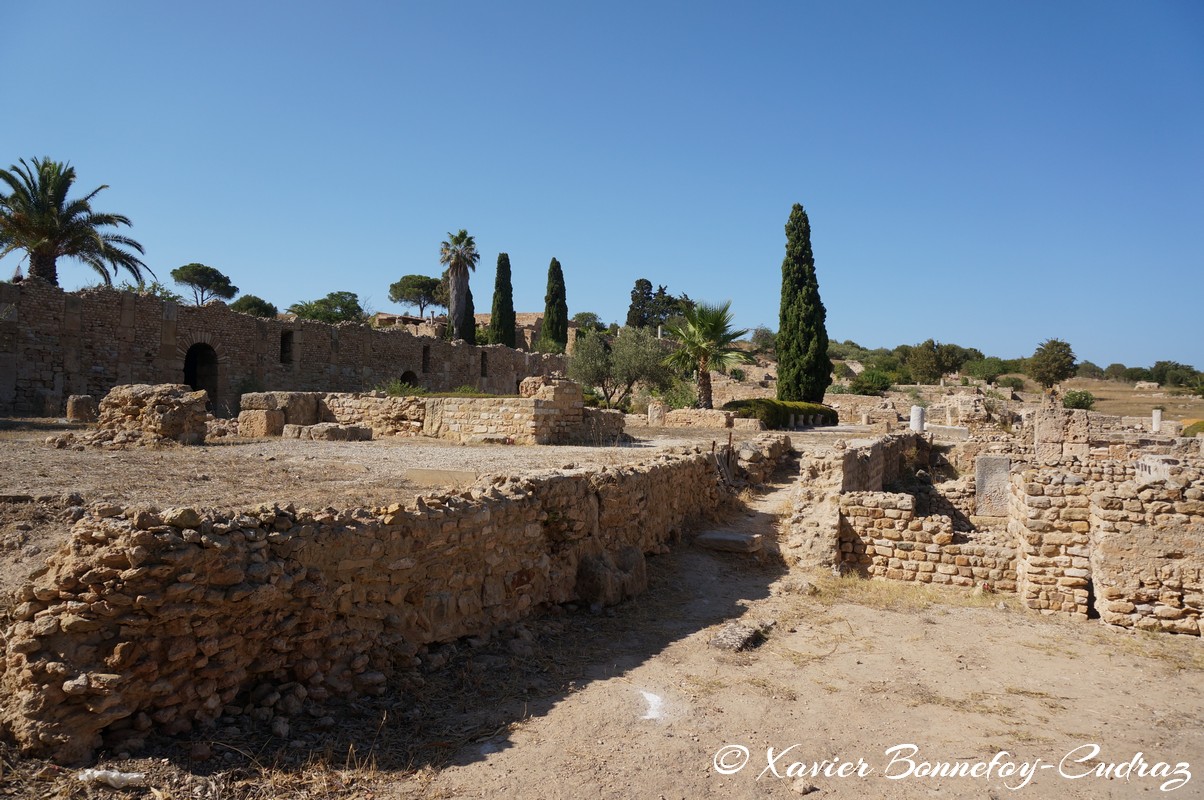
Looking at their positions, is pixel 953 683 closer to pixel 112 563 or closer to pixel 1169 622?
pixel 1169 622

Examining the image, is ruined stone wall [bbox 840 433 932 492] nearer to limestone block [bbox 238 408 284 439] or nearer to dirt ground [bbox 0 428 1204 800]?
dirt ground [bbox 0 428 1204 800]

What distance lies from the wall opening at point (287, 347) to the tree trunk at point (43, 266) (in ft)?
20.8

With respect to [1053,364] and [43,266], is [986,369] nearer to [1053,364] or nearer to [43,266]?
[1053,364]

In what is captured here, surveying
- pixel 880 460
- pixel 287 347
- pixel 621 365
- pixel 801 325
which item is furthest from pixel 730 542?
pixel 801 325

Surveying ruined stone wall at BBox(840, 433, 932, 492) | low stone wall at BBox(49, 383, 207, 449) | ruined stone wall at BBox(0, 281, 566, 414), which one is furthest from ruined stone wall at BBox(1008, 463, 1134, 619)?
ruined stone wall at BBox(0, 281, 566, 414)

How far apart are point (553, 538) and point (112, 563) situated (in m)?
3.44

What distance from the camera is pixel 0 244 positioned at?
2133 centimetres

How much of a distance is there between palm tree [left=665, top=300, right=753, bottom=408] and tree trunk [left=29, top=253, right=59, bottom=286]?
19.5m

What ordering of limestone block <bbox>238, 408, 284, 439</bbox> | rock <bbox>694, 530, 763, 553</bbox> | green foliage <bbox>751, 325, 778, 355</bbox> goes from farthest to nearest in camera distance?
green foliage <bbox>751, 325, 778, 355</bbox>
limestone block <bbox>238, 408, 284, 439</bbox>
rock <bbox>694, 530, 763, 553</bbox>

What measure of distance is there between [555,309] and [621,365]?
853 inches

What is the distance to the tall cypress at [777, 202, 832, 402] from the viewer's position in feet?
111

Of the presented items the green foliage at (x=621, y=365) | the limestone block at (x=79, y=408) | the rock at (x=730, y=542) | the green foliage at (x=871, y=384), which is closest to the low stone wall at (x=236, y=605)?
the rock at (x=730, y=542)

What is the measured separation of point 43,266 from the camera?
21578 millimetres

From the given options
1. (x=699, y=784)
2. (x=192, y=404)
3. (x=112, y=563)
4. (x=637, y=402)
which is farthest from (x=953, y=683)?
(x=637, y=402)
